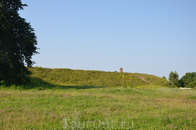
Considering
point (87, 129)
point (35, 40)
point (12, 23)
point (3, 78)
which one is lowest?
point (87, 129)

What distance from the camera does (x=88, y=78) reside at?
47.9 meters

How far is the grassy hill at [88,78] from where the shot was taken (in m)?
42.9

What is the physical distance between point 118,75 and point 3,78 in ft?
100

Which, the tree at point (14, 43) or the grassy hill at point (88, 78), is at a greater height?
the tree at point (14, 43)

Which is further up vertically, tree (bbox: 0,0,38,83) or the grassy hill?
tree (bbox: 0,0,38,83)

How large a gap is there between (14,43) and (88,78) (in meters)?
23.8

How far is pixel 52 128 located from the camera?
7.69m

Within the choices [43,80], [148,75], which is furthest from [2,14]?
[148,75]

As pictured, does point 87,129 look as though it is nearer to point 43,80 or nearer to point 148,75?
point 43,80

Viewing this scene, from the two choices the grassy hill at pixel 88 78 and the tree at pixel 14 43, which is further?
the grassy hill at pixel 88 78

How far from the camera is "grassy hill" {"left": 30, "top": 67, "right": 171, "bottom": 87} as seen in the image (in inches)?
1688

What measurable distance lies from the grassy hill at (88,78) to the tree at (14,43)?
10.9 meters

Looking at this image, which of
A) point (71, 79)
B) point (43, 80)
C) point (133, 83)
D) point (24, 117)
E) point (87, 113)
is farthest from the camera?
point (133, 83)

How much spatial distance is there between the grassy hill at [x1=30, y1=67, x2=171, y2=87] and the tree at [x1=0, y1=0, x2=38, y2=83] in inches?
429
